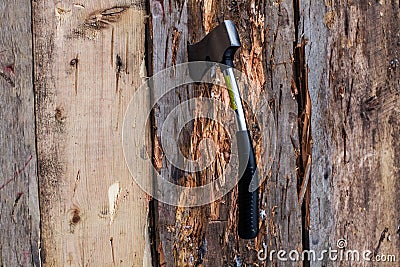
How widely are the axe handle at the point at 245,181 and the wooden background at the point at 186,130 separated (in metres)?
0.10

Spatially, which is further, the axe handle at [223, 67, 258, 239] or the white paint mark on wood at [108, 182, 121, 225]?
the white paint mark on wood at [108, 182, 121, 225]

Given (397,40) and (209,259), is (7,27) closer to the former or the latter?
(209,259)

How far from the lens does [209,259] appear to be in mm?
1191

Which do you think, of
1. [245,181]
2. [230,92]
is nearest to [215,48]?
[230,92]

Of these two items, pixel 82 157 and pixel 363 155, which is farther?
pixel 363 155

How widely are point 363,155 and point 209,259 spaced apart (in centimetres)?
40

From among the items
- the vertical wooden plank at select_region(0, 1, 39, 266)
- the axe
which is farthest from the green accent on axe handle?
the vertical wooden plank at select_region(0, 1, 39, 266)

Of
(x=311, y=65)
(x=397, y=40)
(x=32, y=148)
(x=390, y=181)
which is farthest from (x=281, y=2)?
(x=32, y=148)

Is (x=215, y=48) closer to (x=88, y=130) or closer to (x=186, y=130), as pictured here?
(x=186, y=130)

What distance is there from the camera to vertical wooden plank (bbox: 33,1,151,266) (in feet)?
3.70

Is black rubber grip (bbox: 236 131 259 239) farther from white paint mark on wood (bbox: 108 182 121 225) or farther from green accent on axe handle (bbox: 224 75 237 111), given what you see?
white paint mark on wood (bbox: 108 182 121 225)

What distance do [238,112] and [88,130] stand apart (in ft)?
0.97

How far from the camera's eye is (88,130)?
114 cm

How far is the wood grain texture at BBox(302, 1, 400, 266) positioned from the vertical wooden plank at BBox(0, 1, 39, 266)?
565 mm
